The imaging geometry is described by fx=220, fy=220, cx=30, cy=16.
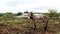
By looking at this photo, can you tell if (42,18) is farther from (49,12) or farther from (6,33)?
(49,12)

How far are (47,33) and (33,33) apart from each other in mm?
1562

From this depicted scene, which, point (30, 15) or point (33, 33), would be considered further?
point (30, 15)

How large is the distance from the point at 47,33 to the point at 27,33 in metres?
2.15

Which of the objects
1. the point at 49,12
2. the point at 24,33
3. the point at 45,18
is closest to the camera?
the point at 24,33

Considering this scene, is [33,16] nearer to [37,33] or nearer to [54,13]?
[37,33]

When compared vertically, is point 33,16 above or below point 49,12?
above

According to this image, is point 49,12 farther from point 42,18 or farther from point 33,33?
point 33,33

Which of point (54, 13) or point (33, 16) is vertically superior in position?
point (33, 16)

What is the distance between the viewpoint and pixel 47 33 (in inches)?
834

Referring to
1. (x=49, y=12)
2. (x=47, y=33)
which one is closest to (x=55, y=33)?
(x=47, y=33)

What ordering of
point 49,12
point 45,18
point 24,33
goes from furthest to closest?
point 49,12
point 45,18
point 24,33

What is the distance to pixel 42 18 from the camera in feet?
79.0

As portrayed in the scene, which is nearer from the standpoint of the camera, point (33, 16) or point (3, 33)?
point (3, 33)

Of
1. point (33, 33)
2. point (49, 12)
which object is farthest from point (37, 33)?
point (49, 12)
